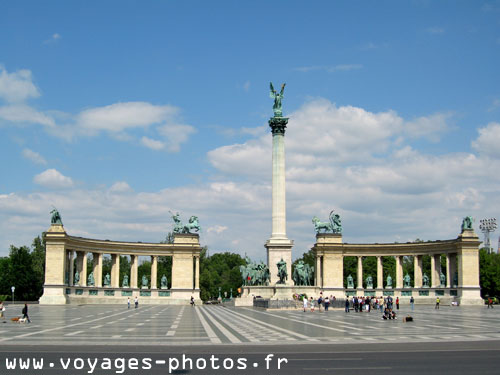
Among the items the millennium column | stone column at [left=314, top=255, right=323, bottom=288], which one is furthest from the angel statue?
stone column at [left=314, top=255, right=323, bottom=288]

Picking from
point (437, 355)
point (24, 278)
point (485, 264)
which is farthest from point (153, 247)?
point (437, 355)

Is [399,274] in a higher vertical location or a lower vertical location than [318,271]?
lower

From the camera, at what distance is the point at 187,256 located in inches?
4237

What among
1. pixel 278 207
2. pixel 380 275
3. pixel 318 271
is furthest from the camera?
pixel 318 271

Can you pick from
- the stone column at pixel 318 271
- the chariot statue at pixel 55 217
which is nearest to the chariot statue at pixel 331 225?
the stone column at pixel 318 271

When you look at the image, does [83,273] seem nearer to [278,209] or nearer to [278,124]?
[278,209]

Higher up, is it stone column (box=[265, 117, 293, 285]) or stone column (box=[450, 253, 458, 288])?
stone column (box=[265, 117, 293, 285])

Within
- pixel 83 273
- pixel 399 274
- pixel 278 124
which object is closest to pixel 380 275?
pixel 399 274

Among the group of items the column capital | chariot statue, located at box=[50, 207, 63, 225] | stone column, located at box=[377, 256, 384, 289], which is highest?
the column capital

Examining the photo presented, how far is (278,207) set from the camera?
93625 mm

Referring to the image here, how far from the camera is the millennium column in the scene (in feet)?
300

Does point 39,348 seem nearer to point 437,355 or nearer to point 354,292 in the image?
point 437,355

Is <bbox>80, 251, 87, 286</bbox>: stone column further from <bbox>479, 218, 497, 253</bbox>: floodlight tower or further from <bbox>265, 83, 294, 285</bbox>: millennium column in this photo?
<bbox>479, 218, 497, 253</bbox>: floodlight tower

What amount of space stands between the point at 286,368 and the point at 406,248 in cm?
8876
